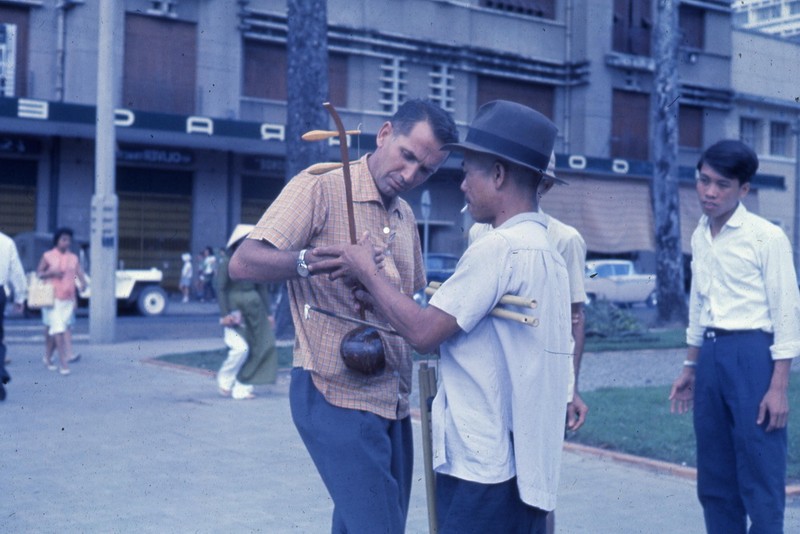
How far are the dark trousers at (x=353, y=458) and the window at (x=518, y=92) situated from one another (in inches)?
1151

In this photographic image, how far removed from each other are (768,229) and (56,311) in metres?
10.0

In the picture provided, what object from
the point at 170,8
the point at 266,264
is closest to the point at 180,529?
the point at 266,264

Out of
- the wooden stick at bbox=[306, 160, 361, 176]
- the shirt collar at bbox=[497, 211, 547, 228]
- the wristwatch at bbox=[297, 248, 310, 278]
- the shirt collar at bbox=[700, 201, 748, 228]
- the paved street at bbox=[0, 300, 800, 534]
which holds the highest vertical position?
the wooden stick at bbox=[306, 160, 361, 176]

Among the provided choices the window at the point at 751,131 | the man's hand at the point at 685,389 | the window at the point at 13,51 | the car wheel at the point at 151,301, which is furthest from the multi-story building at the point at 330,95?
→ the man's hand at the point at 685,389

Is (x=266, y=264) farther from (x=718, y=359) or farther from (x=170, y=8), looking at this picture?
(x=170, y=8)

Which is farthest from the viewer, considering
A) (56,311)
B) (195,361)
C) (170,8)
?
(170,8)

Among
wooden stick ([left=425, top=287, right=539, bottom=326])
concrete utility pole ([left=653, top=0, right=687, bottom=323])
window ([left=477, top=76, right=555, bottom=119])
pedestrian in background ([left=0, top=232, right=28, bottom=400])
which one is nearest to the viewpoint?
wooden stick ([left=425, top=287, right=539, bottom=326])

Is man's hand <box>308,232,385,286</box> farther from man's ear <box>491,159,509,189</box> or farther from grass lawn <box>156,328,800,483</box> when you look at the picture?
grass lawn <box>156,328,800,483</box>

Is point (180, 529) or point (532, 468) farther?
point (180, 529)

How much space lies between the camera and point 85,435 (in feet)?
27.7

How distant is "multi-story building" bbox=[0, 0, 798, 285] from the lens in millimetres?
26438

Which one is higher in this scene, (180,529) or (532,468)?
(532,468)

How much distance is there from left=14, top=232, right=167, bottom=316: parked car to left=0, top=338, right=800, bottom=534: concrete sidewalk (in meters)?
14.2

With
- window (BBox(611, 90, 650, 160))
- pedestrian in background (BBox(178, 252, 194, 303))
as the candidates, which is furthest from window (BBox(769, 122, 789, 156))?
pedestrian in background (BBox(178, 252, 194, 303))
